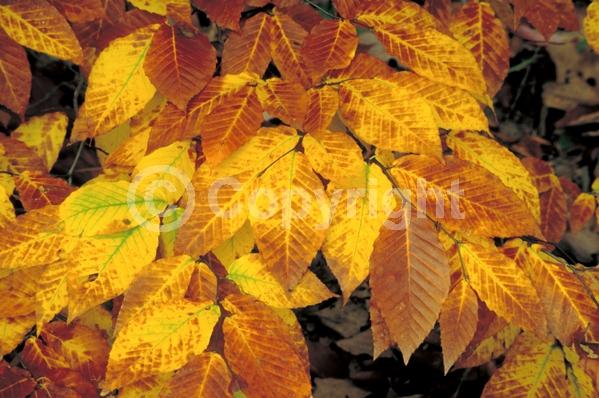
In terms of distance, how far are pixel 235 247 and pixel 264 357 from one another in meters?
0.19

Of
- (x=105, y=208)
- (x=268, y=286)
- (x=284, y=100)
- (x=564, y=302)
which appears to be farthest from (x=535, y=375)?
(x=105, y=208)

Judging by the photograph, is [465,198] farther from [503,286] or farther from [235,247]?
[235,247]

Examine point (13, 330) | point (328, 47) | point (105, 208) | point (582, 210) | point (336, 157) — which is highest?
point (328, 47)

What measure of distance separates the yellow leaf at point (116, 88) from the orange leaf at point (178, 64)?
4cm

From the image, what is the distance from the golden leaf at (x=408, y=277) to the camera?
0.63 metres

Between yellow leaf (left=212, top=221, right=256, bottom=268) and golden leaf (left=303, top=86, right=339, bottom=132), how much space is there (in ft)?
0.59

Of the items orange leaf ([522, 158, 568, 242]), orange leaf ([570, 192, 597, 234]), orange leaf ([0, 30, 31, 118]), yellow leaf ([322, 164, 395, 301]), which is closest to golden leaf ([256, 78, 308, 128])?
yellow leaf ([322, 164, 395, 301])

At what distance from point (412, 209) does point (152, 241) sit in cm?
32

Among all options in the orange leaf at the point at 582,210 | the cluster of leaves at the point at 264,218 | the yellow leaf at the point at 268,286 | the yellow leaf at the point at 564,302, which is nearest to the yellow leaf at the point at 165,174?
the cluster of leaves at the point at 264,218

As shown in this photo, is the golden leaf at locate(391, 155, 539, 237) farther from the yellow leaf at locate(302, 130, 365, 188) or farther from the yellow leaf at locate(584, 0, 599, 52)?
the yellow leaf at locate(584, 0, 599, 52)

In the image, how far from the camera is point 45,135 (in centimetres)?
102

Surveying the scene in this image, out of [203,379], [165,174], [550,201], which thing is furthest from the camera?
[550,201]

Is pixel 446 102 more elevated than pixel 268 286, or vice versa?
pixel 446 102

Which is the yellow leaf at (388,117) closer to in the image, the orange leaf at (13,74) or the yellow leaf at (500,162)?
the yellow leaf at (500,162)
